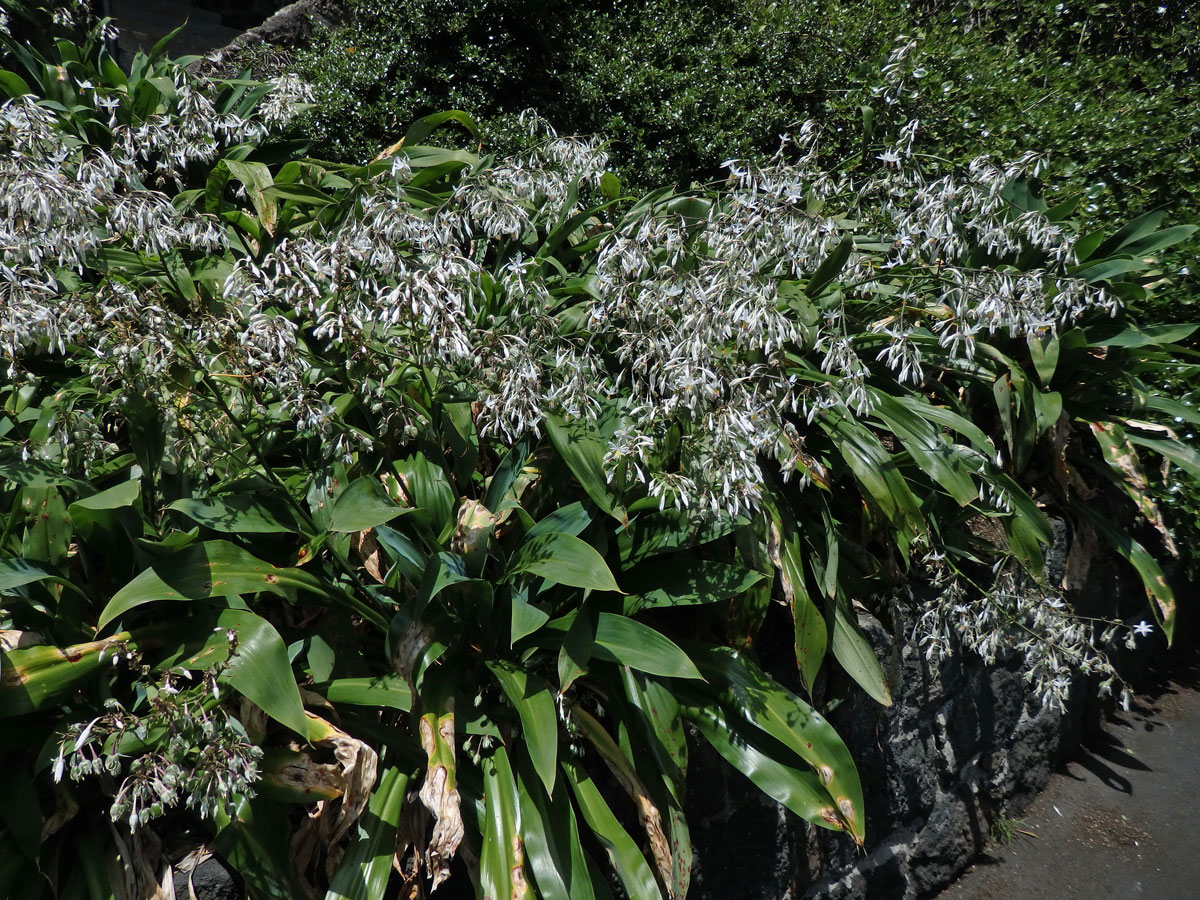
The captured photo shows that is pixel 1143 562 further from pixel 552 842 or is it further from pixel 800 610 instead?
pixel 552 842

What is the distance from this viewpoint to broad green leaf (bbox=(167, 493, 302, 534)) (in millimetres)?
2273

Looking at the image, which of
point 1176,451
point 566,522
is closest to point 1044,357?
point 1176,451

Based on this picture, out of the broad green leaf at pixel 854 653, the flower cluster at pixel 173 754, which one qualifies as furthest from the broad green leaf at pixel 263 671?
the broad green leaf at pixel 854 653

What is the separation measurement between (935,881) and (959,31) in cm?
610

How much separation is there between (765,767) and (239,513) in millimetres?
1607

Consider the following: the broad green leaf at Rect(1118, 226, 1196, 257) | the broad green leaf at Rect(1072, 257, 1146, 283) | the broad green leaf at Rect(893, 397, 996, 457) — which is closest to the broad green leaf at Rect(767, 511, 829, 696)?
the broad green leaf at Rect(893, 397, 996, 457)

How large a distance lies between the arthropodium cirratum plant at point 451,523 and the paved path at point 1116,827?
2.69 ft

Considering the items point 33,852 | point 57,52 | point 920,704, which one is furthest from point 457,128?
point 33,852

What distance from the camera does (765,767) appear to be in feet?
8.11

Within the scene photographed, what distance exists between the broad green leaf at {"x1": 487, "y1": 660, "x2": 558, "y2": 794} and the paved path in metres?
1.94

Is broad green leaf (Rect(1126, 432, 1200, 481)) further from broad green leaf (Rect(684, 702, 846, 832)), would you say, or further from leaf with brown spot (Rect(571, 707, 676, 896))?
leaf with brown spot (Rect(571, 707, 676, 896))

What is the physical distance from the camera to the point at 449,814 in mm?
2055

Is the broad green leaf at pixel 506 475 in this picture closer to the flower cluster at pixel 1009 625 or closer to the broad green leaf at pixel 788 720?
Answer: the broad green leaf at pixel 788 720

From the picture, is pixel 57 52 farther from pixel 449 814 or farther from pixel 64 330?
pixel 449 814
